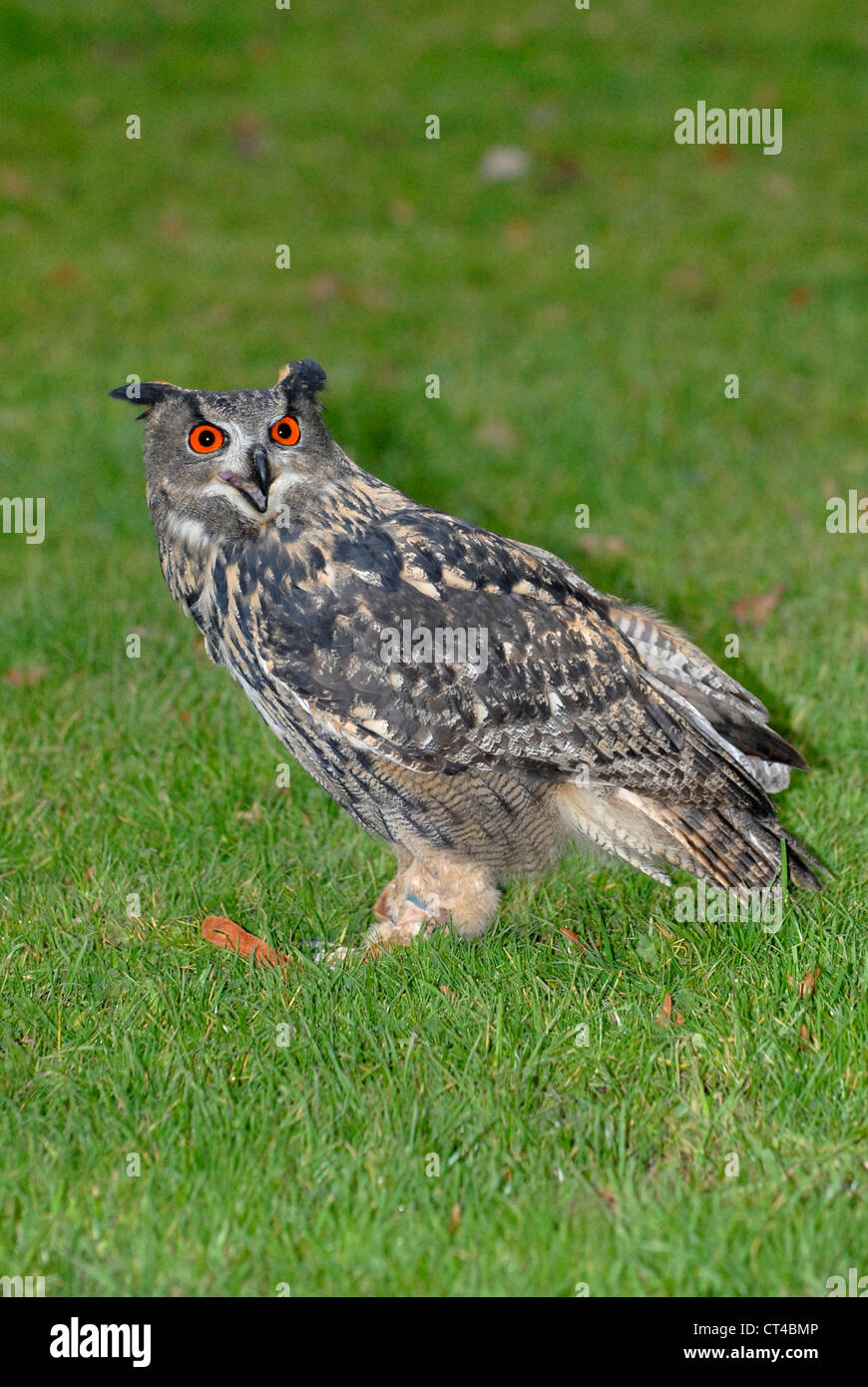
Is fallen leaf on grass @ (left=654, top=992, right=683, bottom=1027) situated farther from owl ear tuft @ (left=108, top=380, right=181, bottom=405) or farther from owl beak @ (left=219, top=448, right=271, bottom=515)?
owl ear tuft @ (left=108, top=380, right=181, bottom=405)

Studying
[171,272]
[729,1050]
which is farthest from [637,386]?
[729,1050]

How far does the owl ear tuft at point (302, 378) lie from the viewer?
3768 mm

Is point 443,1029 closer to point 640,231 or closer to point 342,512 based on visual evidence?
point 342,512

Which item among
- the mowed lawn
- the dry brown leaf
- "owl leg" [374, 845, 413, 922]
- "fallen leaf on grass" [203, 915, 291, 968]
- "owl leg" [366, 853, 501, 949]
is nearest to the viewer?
the mowed lawn

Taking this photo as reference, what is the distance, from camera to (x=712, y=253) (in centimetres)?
1098

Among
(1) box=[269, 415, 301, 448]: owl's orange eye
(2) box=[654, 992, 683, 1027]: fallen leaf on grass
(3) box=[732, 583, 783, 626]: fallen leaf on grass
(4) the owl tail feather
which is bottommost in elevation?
(2) box=[654, 992, 683, 1027]: fallen leaf on grass

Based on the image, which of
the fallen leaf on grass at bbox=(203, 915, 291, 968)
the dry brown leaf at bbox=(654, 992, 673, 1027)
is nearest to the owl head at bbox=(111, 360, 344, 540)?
the fallen leaf on grass at bbox=(203, 915, 291, 968)

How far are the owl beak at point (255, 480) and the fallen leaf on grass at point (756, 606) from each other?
3.08m

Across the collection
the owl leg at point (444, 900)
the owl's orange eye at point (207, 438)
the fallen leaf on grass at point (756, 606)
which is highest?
the fallen leaf on grass at point (756, 606)

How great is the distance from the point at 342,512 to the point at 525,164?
9657 millimetres

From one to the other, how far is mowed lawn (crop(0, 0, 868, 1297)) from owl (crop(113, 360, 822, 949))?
0.26 m

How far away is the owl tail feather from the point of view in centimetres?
420

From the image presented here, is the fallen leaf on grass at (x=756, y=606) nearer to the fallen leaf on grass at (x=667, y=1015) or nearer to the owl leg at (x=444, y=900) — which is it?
the owl leg at (x=444, y=900)

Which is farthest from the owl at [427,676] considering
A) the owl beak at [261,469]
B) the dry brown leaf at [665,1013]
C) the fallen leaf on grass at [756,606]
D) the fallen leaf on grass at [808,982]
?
the fallen leaf on grass at [756,606]
